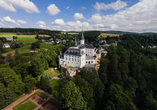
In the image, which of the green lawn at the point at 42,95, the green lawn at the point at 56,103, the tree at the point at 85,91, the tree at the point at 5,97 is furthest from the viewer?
the green lawn at the point at 42,95

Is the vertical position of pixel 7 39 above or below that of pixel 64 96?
above

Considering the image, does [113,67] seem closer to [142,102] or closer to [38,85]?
[142,102]

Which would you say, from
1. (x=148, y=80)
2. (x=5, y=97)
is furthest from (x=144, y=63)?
(x=5, y=97)

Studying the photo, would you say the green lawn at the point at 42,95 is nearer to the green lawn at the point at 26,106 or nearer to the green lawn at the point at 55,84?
the green lawn at the point at 26,106

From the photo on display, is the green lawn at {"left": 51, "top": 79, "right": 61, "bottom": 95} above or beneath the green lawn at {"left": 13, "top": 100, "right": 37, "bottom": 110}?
above

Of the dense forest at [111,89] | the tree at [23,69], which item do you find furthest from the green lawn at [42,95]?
the tree at [23,69]

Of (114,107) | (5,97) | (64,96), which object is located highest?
(64,96)

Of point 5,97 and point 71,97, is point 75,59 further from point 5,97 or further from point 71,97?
point 5,97

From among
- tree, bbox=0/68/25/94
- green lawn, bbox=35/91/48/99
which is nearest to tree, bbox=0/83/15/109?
tree, bbox=0/68/25/94

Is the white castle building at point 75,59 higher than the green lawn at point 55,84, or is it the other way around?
the white castle building at point 75,59

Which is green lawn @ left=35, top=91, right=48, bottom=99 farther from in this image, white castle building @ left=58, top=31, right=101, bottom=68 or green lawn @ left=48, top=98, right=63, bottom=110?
white castle building @ left=58, top=31, right=101, bottom=68

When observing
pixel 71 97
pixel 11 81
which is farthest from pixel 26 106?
pixel 71 97
